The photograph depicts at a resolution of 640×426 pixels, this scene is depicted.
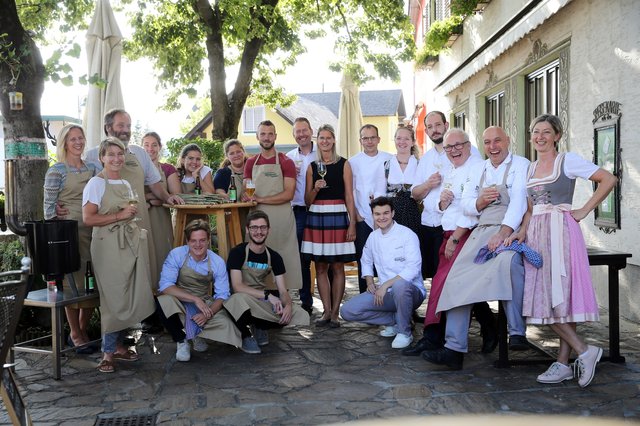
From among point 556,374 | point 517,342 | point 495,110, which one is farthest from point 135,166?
point 495,110

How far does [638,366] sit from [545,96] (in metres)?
5.14

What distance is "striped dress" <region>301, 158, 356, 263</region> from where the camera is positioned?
650 centimetres

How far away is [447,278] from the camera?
5.18 m

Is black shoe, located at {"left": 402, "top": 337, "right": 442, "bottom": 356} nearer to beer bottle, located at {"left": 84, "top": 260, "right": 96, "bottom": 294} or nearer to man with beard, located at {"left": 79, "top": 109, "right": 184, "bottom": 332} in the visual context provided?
man with beard, located at {"left": 79, "top": 109, "right": 184, "bottom": 332}

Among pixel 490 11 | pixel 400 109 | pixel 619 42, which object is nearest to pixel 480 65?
pixel 490 11

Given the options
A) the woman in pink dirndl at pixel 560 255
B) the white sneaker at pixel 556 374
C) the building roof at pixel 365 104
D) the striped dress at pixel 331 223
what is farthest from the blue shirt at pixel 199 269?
the building roof at pixel 365 104

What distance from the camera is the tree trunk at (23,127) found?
6414 mm

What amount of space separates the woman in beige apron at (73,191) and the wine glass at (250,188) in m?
1.46

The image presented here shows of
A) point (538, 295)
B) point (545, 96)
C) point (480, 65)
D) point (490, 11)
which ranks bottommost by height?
point (538, 295)

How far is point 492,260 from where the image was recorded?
4965 millimetres

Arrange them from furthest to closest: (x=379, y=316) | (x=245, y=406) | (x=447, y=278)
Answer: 1. (x=379, y=316)
2. (x=447, y=278)
3. (x=245, y=406)

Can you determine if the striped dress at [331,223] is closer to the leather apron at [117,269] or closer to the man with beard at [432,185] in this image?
the man with beard at [432,185]

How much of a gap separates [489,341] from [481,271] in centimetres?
93

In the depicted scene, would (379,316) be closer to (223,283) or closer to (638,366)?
(223,283)
